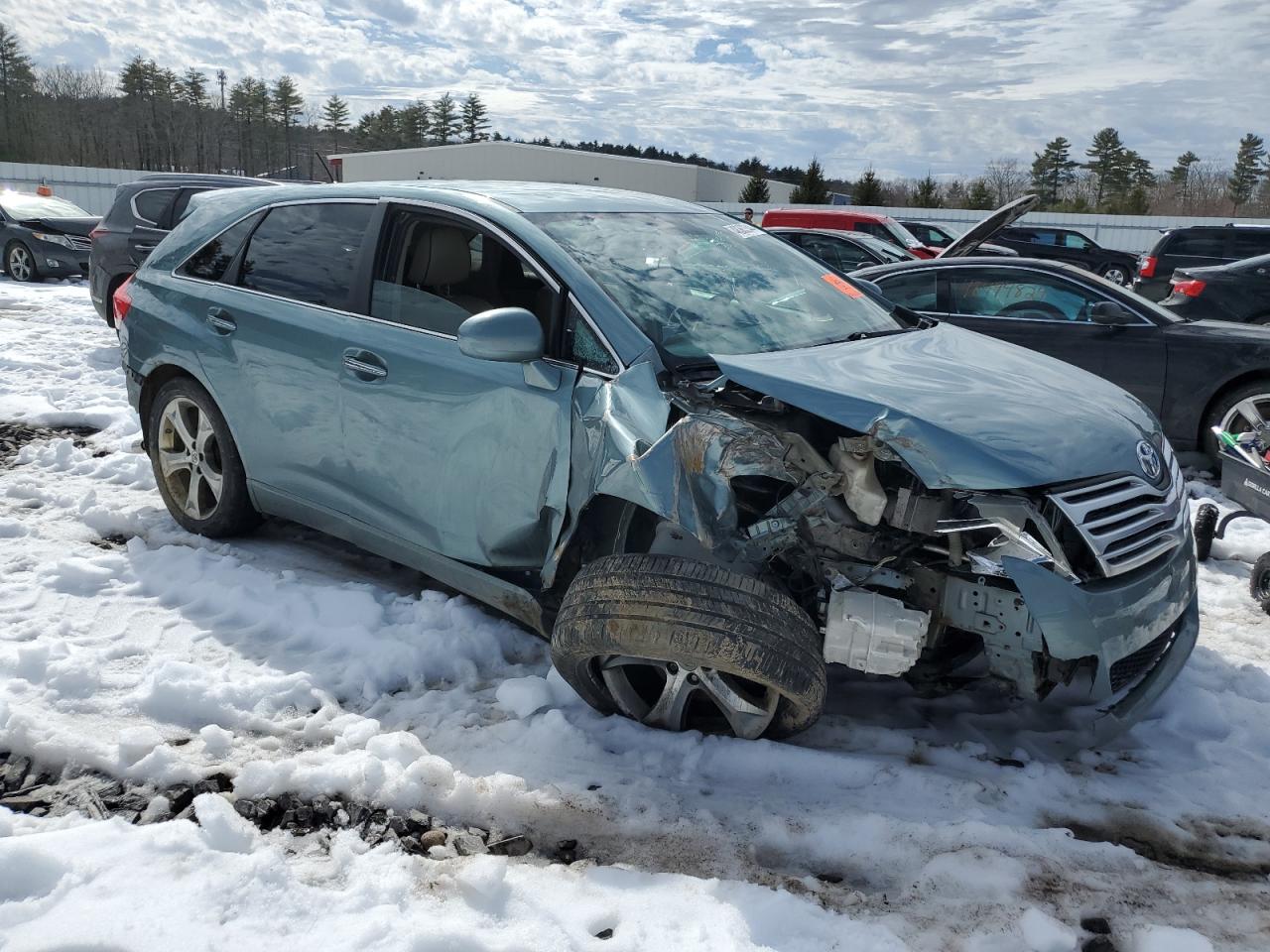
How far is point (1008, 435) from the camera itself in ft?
9.55

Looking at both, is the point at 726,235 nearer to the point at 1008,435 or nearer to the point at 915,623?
the point at 1008,435

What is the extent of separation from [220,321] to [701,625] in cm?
291

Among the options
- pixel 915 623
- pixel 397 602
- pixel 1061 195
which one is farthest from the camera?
pixel 1061 195

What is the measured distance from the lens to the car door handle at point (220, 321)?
4.53 metres

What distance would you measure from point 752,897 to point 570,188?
302 centimetres

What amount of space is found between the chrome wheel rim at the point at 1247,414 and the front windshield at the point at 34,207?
17.8 metres

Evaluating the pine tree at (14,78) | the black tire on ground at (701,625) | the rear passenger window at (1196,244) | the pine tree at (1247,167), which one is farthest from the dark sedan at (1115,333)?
the pine tree at (14,78)

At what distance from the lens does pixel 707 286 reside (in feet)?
12.2

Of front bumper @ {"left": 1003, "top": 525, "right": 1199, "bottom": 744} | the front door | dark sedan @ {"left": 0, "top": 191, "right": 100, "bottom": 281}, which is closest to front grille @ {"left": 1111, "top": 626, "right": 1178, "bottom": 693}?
front bumper @ {"left": 1003, "top": 525, "right": 1199, "bottom": 744}

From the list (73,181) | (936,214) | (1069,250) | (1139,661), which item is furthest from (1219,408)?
(73,181)

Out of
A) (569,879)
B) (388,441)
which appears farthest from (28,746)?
(569,879)

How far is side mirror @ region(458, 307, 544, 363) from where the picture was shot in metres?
3.27

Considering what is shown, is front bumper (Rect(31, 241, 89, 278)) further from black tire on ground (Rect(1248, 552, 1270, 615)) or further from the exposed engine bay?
black tire on ground (Rect(1248, 552, 1270, 615))

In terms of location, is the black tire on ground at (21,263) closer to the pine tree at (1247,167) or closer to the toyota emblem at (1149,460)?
the toyota emblem at (1149,460)
